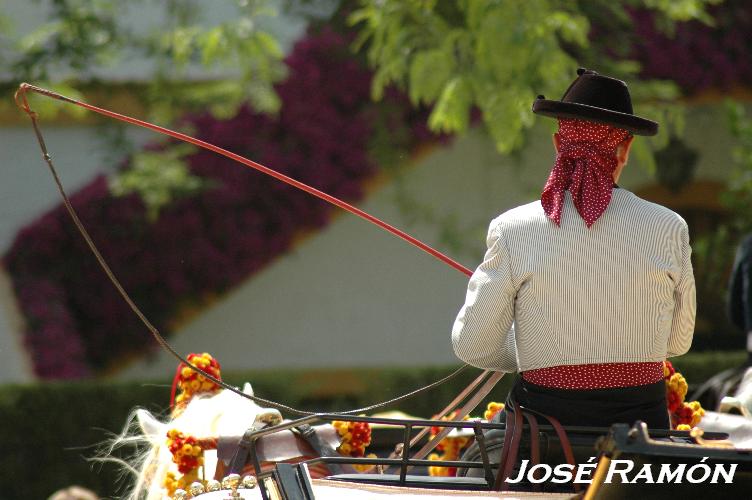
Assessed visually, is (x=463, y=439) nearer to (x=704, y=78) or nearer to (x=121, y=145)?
(x=121, y=145)

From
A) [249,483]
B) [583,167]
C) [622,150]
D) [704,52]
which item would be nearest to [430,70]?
[622,150]

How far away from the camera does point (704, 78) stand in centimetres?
1017

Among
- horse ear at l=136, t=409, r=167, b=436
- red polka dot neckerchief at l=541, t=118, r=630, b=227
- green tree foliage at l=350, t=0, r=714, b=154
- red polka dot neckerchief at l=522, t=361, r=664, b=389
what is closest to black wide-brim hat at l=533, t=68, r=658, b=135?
red polka dot neckerchief at l=541, t=118, r=630, b=227

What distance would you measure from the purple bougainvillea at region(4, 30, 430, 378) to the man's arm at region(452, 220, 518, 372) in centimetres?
702

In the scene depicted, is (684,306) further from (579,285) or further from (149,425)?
(149,425)

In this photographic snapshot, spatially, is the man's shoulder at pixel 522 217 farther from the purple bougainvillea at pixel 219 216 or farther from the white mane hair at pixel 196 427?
the purple bougainvillea at pixel 219 216

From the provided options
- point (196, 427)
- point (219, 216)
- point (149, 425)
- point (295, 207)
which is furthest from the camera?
point (295, 207)

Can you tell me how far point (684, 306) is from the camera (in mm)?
3146

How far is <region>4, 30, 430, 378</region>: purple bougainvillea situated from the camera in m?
9.92

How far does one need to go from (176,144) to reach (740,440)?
6638 millimetres

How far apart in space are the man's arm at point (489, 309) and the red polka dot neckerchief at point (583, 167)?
18cm

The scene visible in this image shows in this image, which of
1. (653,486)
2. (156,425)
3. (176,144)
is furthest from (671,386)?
(176,144)

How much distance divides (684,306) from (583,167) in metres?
0.48

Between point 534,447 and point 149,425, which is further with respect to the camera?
point 149,425
